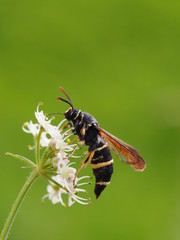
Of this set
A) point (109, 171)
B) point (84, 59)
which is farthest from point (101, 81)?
point (109, 171)

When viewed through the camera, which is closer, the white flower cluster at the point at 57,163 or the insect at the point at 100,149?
the white flower cluster at the point at 57,163

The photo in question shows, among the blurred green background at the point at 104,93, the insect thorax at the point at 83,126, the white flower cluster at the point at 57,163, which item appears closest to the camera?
the white flower cluster at the point at 57,163

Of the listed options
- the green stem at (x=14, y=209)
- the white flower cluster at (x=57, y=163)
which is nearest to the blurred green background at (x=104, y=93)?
the white flower cluster at (x=57, y=163)

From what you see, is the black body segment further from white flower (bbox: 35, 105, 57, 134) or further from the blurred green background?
the blurred green background

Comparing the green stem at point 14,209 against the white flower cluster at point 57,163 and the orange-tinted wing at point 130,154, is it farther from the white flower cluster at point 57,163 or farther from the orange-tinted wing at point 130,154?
the orange-tinted wing at point 130,154

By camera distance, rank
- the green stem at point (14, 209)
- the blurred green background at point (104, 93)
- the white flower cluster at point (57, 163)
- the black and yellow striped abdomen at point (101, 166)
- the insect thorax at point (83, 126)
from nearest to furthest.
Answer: the green stem at point (14, 209) < the white flower cluster at point (57, 163) < the black and yellow striped abdomen at point (101, 166) < the insect thorax at point (83, 126) < the blurred green background at point (104, 93)

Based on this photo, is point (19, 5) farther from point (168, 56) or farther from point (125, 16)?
point (168, 56)

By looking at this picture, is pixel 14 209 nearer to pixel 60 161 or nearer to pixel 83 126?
pixel 60 161

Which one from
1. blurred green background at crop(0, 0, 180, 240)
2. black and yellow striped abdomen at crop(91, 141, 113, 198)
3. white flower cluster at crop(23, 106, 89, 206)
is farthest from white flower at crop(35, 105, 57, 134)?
blurred green background at crop(0, 0, 180, 240)
